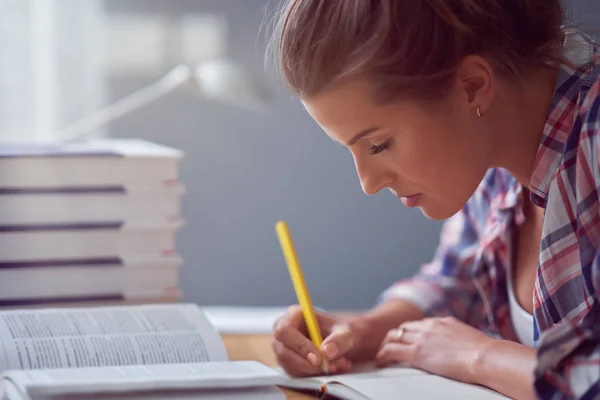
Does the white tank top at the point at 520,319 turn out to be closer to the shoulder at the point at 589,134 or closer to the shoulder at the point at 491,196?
the shoulder at the point at 491,196

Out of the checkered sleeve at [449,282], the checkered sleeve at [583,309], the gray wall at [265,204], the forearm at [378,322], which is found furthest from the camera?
the gray wall at [265,204]

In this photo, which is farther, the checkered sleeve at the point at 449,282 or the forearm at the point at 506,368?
the checkered sleeve at the point at 449,282

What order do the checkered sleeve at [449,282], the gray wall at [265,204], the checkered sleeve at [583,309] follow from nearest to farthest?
the checkered sleeve at [583,309] < the checkered sleeve at [449,282] < the gray wall at [265,204]

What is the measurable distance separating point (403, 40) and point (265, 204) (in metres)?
1.13

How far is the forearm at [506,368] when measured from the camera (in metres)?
0.75

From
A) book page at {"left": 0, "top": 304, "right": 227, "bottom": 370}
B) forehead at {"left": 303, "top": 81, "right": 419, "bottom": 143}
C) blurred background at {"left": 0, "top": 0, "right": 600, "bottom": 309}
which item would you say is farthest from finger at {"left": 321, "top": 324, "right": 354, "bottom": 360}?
blurred background at {"left": 0, "top": 0, "right": 600, "bottom": 309}

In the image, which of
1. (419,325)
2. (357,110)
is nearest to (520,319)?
(419,325)

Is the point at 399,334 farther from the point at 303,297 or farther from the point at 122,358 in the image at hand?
the point at 122,358

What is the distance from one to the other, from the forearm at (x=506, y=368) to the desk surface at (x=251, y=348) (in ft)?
0.76

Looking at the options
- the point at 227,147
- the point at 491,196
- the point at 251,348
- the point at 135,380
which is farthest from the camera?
the point at 227,147

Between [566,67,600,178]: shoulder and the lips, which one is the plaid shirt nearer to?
[566,67,600,178]: shoulder

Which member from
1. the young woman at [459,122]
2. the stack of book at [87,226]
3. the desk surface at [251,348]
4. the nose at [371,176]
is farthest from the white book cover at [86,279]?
the nose at [371,176]

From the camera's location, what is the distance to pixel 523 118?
89cm

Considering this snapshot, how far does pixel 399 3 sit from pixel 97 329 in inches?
16.8
